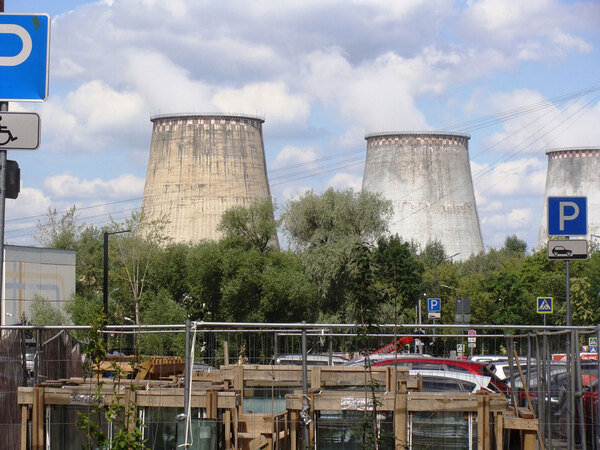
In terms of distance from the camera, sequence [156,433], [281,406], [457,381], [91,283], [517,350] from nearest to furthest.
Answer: [156,433], [281,406], [517,350], [457,381], [91,283]

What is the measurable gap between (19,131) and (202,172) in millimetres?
48275

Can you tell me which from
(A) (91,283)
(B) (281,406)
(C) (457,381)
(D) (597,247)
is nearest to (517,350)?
(C) (457,381)

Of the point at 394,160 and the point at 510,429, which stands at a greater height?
the point at 394,160

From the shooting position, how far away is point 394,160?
61.7 m

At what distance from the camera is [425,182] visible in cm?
6166

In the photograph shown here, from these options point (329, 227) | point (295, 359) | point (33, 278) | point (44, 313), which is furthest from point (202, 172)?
point (295, 359)

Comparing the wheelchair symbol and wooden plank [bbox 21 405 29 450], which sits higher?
the wheelchair symbol

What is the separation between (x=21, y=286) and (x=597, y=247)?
3686cm

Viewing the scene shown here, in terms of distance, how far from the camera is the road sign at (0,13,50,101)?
6.81 meters

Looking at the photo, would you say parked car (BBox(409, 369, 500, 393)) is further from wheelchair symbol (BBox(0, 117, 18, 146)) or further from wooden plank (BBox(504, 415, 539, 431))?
wheelchair symbol (BBox(0, 117, 18, 146))

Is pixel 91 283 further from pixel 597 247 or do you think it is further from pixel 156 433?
pixel 156 433

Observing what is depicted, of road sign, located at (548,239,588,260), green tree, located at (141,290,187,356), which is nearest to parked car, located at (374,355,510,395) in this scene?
road sign, located at (548,239,588,260)

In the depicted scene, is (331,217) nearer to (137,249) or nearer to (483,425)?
(137,249)

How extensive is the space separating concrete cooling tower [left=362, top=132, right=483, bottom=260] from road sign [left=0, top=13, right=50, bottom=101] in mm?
54854
